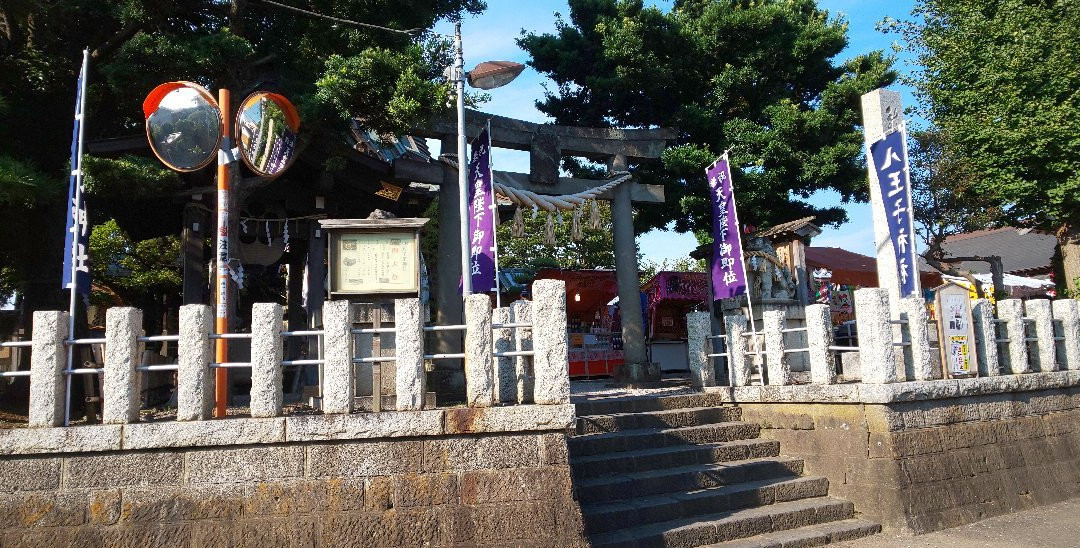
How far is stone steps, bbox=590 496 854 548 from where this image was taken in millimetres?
6250

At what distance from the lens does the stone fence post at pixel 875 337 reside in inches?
291

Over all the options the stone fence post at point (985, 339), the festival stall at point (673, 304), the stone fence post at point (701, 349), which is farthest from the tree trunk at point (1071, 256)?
the stone fence post at point (701, 349)

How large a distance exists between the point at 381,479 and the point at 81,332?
5491 millimetres

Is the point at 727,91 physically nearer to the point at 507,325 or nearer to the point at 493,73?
the point at 493,73

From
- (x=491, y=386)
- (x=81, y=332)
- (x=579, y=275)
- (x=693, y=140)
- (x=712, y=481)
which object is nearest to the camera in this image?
(x=491, y=386)

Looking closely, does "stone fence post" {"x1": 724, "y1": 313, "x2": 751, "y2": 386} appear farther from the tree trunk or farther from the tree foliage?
the tree foliage

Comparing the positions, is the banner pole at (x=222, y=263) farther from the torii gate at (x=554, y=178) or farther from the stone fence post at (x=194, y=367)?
the torii gate at (x=554, y=178)

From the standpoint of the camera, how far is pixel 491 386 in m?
5.84

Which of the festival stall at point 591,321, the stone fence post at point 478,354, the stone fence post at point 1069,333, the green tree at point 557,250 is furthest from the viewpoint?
the green tree at point 557,250

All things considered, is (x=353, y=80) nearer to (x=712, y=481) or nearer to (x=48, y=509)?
(x=48, y=509)

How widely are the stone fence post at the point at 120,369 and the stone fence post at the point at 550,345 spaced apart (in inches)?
132

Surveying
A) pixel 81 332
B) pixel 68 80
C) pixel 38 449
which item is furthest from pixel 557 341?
pixel 68 80

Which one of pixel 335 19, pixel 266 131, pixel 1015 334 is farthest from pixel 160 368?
pixel 1015 334

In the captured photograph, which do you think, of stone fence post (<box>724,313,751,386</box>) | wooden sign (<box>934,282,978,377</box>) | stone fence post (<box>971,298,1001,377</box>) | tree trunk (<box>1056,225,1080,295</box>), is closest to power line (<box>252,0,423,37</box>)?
stone fence post (<box>724,313,751,386</box>)
